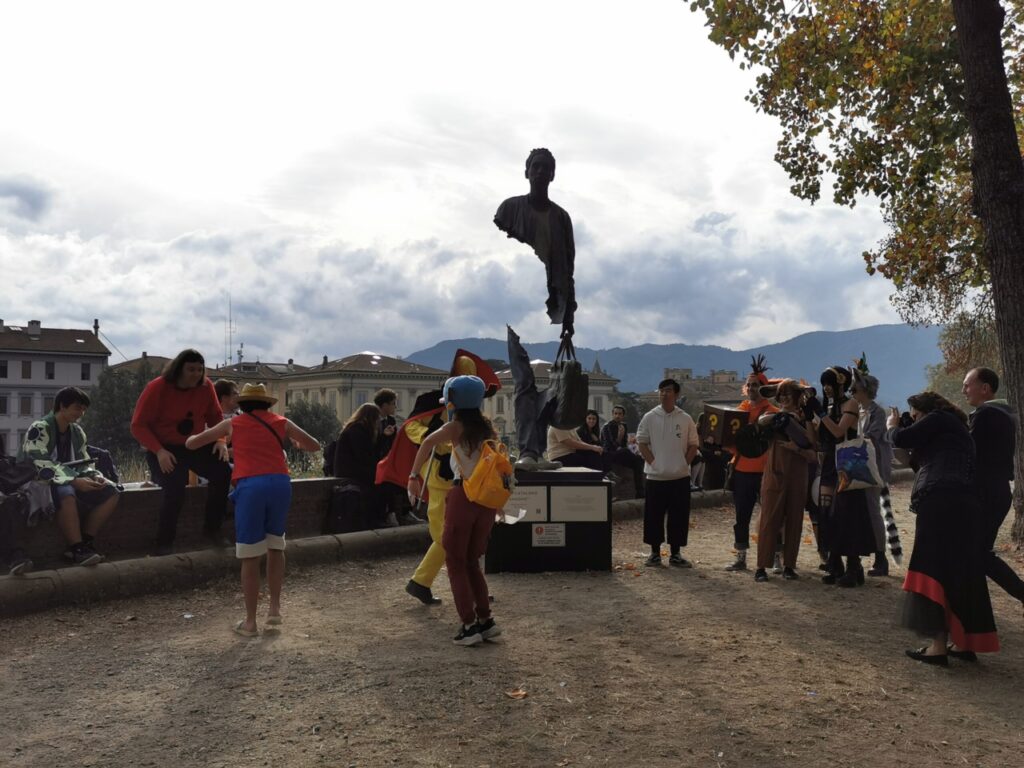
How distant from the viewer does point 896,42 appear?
13281mm

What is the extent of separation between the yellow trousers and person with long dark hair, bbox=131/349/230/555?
1960 mm

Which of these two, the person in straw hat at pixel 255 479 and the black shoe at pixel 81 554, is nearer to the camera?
the person in straw hat at pixel 255 479

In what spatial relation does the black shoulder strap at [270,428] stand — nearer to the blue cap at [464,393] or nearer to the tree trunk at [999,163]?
the blue cap at [464,393]

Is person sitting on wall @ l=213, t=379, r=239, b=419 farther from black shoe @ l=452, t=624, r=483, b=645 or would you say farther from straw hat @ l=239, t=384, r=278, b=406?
black shoe @ l=452, t=624, r=483, b=645

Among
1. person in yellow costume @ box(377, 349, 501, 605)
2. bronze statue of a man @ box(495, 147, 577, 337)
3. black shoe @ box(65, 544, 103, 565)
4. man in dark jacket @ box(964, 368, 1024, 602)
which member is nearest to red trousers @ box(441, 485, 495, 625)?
person in yellow costume @ box(377, 349, 501, 605)

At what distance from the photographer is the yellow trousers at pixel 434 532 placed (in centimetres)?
693

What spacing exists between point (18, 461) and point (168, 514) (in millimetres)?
1226

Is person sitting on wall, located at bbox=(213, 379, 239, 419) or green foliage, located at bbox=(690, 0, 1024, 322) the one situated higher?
green foliage, located at bbox=(690, 0, 1024, 322)

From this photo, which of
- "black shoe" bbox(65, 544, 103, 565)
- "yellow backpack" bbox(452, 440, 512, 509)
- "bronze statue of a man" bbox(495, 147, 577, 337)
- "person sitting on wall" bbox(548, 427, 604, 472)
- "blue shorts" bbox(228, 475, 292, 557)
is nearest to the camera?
"yellow backpack" bbox(452, 440, 512, 509)

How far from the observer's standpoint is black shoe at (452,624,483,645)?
5840 mm

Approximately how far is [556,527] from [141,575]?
11.6 feet

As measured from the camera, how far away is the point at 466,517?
229 inches

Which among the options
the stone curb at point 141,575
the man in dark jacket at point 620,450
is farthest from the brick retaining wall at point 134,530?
the man in dark jacket at point 620,450

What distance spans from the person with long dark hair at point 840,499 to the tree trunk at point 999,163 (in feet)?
10.2
